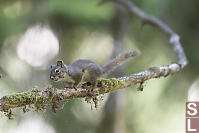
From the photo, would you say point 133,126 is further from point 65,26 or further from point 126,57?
point 126,57

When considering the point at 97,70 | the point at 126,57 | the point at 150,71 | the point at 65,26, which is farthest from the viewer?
the point at 65,26

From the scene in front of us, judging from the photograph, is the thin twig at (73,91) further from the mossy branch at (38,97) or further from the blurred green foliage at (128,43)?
the blurred green foliage at (128,43)

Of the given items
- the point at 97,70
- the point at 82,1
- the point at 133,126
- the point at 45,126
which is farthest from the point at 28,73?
the point at 97,70

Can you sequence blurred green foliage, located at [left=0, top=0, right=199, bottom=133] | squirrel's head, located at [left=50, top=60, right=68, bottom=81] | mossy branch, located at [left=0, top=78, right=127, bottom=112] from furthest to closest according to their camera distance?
blurred green foliage, located at [left=0, top=0, right=199, bottom=133]
squirrel's head, located at [left=50, top=60, right=68, bottom=81]
mossy branch, located at [left=0, top=78, right=127, bottom=112]

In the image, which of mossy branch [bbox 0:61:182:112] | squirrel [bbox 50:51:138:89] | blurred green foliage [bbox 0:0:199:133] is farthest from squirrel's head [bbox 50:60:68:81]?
blurred green foliage [bbox 0:0:199:133]

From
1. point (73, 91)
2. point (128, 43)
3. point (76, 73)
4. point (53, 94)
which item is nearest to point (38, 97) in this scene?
point (53, 94)

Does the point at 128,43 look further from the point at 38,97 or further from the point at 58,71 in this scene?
the point at 38,97

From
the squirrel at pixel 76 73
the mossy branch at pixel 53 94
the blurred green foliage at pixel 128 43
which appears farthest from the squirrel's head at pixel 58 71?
the blurred green foliage at pixel 128 43

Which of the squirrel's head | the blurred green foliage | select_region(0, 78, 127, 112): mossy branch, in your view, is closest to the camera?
select_region(0, 78, 127, 112): mossy branch

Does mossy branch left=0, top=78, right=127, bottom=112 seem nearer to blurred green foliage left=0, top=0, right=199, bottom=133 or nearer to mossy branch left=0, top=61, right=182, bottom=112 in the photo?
mossy branch left=0, top=61, right=182, bottom=112
